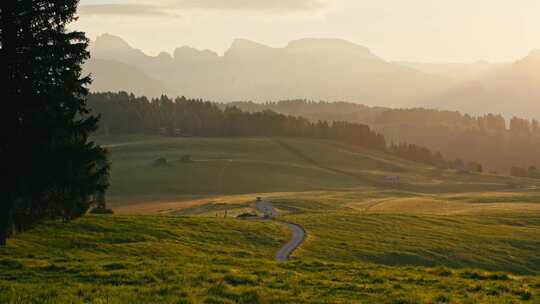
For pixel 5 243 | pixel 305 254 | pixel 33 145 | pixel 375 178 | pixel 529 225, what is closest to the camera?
pixel 33 145

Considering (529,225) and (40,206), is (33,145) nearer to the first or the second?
(40,206)

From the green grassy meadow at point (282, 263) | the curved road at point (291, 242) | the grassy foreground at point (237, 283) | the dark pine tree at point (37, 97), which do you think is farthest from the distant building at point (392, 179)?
the dark pine tree at point (37, 97)

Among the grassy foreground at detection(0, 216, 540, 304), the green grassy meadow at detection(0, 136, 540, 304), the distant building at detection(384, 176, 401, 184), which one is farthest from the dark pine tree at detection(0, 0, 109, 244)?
the distant building at detection(384, 176, 401, 184)

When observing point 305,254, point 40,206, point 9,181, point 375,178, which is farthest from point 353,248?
point 375,178

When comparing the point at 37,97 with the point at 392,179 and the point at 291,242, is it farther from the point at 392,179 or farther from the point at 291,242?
the point at 392,179

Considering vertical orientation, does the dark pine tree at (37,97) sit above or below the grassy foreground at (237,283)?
above

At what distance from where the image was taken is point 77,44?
38250 millimetres

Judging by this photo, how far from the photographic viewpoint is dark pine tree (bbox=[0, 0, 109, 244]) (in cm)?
3675

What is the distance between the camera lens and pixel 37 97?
37.2m

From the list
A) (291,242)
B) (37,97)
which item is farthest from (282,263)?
(291,242)

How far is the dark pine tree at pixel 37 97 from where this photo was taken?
121 ft

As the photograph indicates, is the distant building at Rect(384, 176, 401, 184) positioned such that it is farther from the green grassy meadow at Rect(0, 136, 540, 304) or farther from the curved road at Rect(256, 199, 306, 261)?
the curved road at Rect(256, 199, 306, 261)

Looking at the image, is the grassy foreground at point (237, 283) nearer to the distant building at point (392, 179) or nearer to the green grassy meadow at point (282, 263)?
the green grassy meadow at point (282, 263)

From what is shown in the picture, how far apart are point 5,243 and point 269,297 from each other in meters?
24.5
